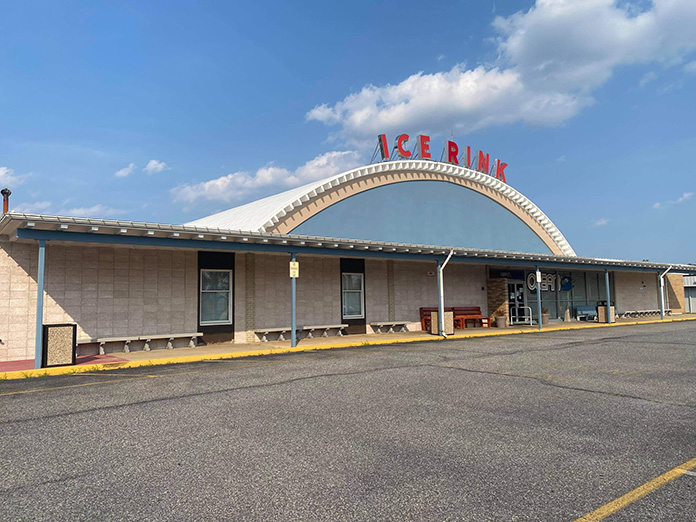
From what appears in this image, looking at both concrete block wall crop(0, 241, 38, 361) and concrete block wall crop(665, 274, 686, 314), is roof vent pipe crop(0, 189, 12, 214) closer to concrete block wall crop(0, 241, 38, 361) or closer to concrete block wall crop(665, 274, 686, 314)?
concrete block wall crop(0, 241, 38, 361)

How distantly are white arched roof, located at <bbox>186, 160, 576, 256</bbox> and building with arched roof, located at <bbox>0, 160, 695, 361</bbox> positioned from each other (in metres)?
0.11

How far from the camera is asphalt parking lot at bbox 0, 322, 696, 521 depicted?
12.5ft

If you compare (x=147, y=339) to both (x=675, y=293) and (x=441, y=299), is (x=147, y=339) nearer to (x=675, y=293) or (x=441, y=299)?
(x=441, y=299)

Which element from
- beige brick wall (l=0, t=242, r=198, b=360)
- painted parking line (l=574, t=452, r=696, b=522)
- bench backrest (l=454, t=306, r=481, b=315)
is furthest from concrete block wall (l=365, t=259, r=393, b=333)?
painted parking line (l=574, t=452, r=696, b=522)

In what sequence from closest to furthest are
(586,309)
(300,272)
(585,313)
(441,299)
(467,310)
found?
(300,272) → (441,299) → (467,310) → (585,313) → (586,309)

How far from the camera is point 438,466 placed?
4.59 m

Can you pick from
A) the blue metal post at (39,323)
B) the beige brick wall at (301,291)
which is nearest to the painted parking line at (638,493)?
the blue metal post at (39,323)

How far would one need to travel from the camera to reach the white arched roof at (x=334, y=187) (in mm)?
24302

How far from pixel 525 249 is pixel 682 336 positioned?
18.9 metres

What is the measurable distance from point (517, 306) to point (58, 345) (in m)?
20.8

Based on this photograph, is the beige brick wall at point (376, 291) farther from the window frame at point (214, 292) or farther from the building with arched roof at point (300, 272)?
the window frame at point (214, 292)

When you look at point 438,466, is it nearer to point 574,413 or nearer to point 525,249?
point 574,413

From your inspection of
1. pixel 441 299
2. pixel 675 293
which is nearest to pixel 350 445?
pixel 441 299

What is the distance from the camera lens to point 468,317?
72.9 feet
